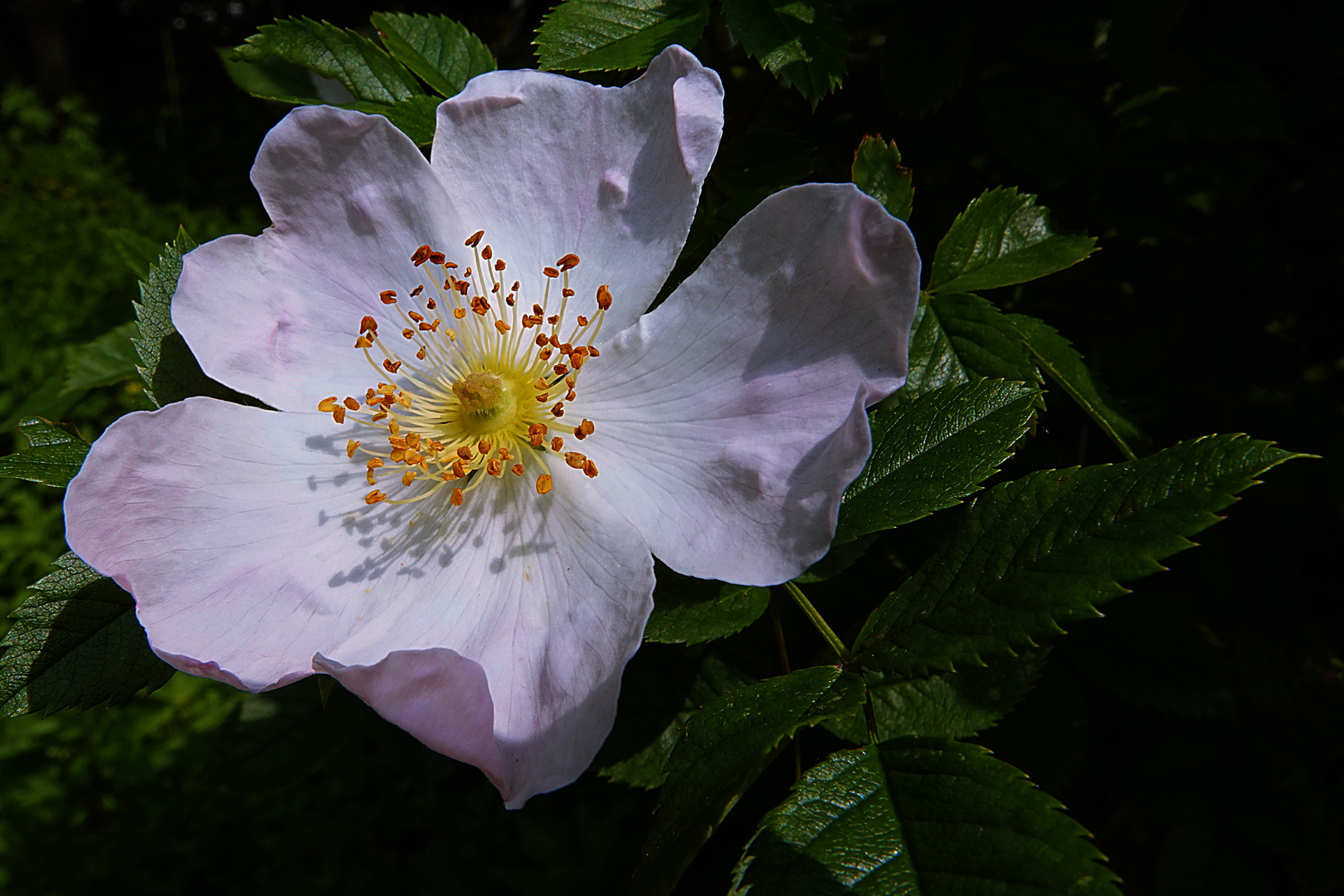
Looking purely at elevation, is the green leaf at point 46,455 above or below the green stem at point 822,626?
above

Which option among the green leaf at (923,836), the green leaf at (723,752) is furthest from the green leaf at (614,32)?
the green leaf at (923,836)

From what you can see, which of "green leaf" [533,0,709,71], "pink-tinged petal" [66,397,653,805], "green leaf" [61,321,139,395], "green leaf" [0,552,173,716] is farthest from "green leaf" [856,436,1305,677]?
"green leaf" [61,321,139,395]

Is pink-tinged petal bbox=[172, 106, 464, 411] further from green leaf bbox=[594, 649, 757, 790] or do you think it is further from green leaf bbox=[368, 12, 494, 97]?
green leaf bbox=[594, 649, 757, 790]

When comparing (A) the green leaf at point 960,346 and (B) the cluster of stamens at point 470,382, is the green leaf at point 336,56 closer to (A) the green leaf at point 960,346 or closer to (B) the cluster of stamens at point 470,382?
(B) the cluster of stamens at point 470,382

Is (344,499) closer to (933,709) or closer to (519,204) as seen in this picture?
(519,204)

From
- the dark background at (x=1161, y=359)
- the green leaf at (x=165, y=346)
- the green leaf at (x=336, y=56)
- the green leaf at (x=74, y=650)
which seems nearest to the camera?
the green leaf at (x=74, y=650)

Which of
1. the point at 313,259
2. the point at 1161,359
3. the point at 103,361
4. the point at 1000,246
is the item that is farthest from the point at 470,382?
the point at 1161,359
